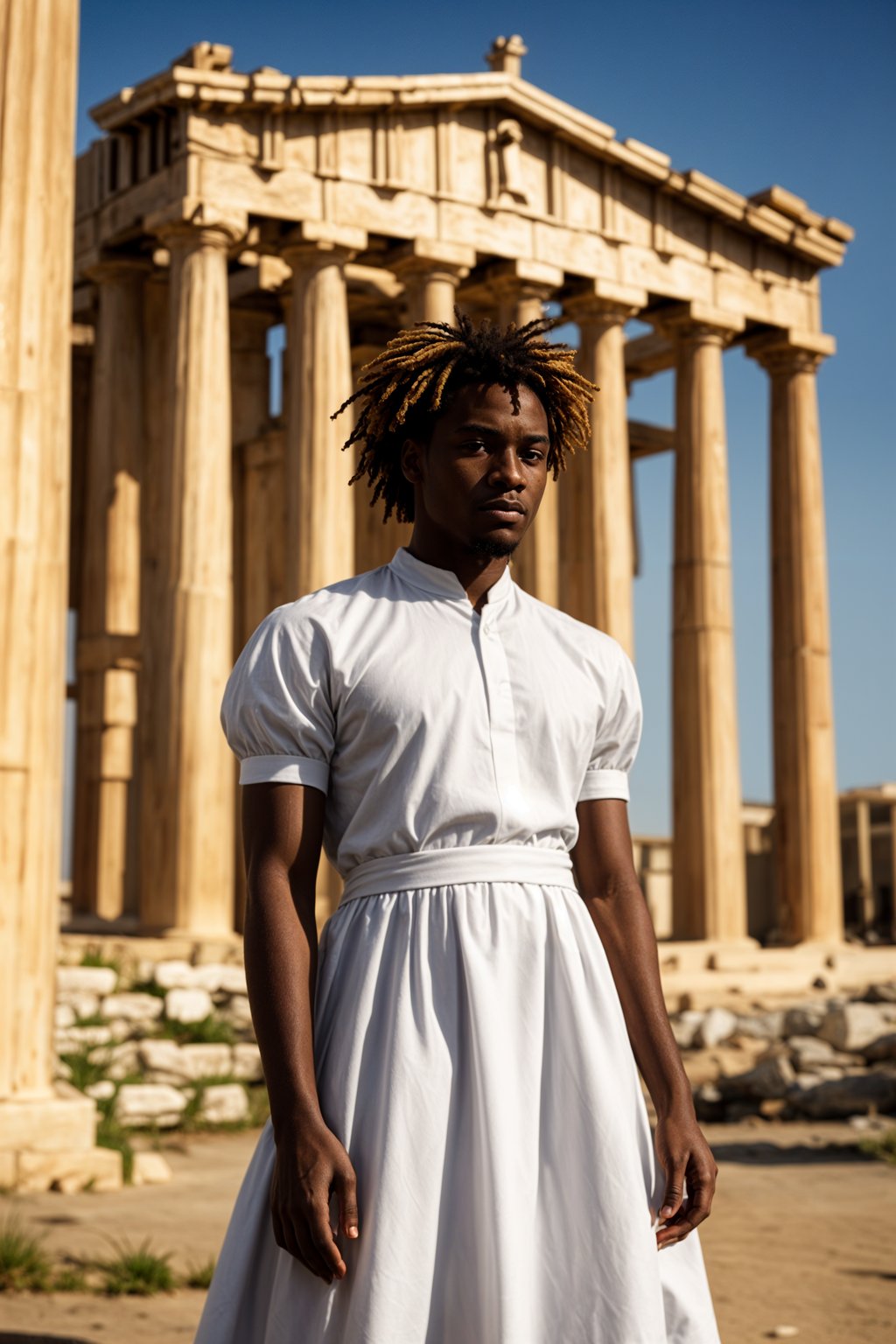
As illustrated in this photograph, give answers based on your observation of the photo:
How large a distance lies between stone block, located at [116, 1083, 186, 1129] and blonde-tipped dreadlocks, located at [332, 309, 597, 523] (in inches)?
607

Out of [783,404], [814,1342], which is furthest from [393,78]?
[814,1342]

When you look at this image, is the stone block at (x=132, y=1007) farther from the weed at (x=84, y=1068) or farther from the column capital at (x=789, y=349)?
the column capital at (x=789, y=349)

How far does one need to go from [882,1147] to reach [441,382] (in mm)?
15343

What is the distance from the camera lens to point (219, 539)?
2761cm

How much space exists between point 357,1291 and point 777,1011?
25.2 meters

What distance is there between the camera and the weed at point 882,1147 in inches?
699

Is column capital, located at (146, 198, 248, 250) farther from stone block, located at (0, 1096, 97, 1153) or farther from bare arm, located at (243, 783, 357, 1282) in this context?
bare arm, located at (243, 783, 357, 1282)

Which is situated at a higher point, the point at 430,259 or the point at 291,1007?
the point at 430,259

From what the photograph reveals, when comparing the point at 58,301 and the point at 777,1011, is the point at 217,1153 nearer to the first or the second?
the point at 58,301

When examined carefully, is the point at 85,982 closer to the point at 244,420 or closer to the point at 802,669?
the point at 244,420

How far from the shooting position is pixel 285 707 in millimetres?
4184

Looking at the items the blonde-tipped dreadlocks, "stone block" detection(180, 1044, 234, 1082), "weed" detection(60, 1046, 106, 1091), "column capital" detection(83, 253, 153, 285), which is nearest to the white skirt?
the blonde-tipped dreadlocks

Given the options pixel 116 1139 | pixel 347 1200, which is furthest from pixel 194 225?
A: pixel 347 1200

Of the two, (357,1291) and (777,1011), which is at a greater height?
(357,1291)
